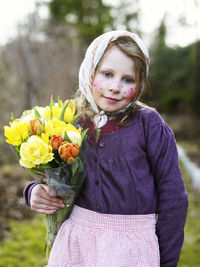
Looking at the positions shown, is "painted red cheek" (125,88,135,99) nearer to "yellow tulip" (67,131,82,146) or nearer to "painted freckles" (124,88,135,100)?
"painted freckles" (124,88,135,100)

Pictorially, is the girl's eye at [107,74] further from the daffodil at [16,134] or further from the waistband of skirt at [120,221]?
the waistband of skirt at [120,221]

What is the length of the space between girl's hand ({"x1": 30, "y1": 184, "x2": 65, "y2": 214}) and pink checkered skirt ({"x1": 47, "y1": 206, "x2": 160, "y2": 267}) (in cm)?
13

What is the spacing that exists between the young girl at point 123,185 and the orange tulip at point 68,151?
19 cm

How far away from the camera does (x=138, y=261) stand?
152 centimetres

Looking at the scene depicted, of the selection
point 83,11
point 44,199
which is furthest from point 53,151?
point 83,11

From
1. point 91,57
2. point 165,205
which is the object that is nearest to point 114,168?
point 165,205

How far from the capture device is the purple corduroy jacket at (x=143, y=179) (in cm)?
158

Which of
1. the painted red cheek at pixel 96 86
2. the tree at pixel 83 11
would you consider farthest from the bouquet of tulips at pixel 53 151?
the tree at pixel 83 11

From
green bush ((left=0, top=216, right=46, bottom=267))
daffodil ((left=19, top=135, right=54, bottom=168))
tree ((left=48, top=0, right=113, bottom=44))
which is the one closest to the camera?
daffodil ((left=19, top=135, right=54, bottom=168))

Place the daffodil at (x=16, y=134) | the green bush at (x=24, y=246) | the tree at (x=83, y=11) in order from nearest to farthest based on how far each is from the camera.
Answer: the daffodil at (x=16, y=134) < the green bush at (x=24, y=246) < the tree at (x=83, y=11)

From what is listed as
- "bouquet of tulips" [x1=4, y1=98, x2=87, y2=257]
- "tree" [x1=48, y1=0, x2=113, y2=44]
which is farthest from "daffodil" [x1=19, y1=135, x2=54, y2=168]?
"tree" [x1=48, y1=0, x2=113, y2=44]

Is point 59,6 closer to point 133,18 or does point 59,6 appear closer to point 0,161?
point 133,18

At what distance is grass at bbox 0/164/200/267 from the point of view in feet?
11.8

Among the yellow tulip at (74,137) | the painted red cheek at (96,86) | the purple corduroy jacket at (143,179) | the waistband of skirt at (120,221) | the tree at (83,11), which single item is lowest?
the waistband of skirt at (120,221)
